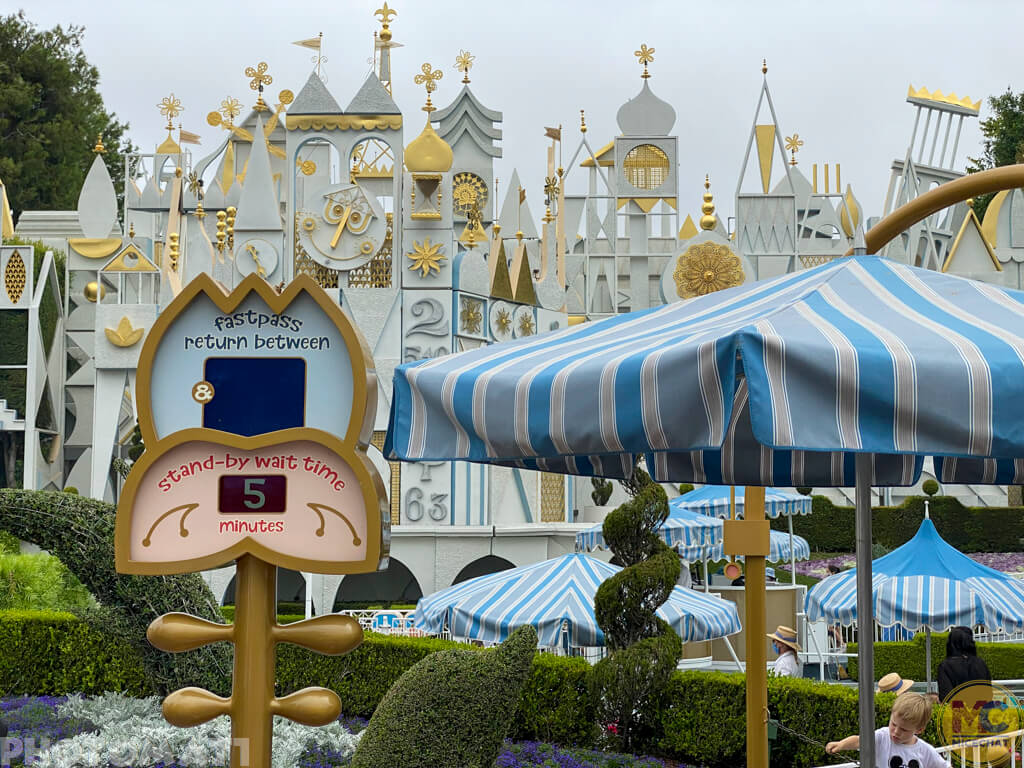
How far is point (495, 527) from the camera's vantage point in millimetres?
20609

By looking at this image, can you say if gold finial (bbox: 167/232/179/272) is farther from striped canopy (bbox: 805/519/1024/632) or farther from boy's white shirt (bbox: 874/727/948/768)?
boy's white shirt (bbox: 874/727/948/768)

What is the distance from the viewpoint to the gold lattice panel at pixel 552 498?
22.8 metres

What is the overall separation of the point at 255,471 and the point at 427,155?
1753 cm

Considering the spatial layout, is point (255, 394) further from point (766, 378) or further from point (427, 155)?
point (427, 155)

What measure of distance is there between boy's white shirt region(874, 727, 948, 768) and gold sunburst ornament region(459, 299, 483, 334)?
15591 mm

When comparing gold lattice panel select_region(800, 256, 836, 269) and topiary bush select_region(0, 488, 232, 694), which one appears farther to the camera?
gold lattice panel select_region(800, 256, 836, 269)

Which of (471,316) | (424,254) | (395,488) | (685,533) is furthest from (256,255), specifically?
(685,533)

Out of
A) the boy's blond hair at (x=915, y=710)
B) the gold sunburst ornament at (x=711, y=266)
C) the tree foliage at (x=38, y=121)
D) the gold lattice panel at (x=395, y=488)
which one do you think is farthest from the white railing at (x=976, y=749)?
the tree foliage at (x=38, y=121)

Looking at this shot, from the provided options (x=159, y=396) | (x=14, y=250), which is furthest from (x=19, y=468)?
(x=159, y=396)

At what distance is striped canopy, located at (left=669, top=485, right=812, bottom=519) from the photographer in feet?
55.9

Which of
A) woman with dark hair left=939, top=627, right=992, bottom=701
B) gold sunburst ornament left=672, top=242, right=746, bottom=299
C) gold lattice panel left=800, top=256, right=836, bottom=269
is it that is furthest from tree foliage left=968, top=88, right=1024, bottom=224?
woman with dark hair left=939, top=627, right=992, bottom=701

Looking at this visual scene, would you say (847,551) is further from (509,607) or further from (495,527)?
(509,607)

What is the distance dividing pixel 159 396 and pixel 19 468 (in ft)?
96.4

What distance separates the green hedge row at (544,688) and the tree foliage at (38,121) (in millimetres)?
36402
